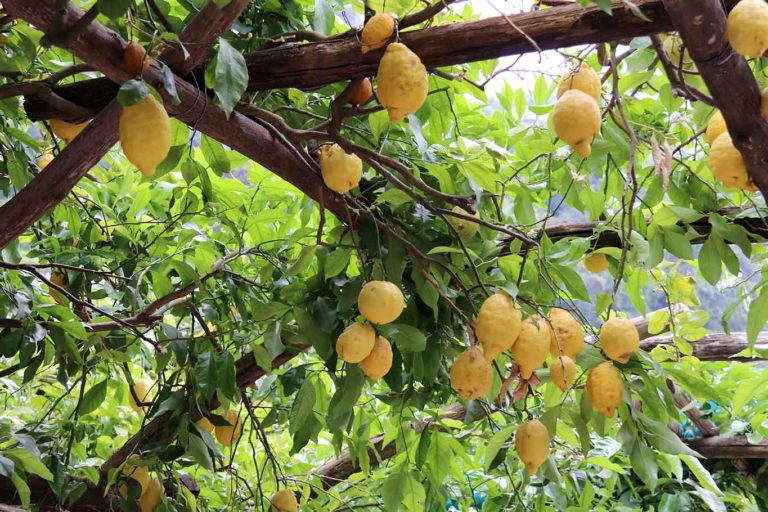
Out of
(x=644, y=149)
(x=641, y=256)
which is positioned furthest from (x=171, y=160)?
(x=644, y=149)

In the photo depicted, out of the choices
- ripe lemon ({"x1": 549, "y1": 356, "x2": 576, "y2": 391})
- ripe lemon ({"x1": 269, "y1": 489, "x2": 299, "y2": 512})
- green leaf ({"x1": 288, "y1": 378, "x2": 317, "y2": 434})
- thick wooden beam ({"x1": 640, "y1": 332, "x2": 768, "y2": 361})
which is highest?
thick wooden beam ({"x1": 640, "y1": 332, "x2": 768, "y2": 361})

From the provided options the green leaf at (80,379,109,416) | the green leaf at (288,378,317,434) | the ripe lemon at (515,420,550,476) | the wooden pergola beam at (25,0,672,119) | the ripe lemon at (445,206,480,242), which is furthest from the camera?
the green leaf at (80,379,109,416)

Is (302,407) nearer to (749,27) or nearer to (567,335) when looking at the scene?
(567,335)

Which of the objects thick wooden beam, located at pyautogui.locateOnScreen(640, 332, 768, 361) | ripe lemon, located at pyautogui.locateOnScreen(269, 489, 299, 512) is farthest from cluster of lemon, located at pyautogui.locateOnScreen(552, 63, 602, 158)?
thick wooden beam, located at pyautogui.locateOnScreen(640, 332, 768, 361)

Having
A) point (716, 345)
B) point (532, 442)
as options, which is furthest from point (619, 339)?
point (716, 345)

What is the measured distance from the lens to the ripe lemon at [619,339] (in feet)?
3.59

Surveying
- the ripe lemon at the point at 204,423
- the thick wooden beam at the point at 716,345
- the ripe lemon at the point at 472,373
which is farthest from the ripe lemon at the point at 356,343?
the thick wooden beam at the point at 716,345

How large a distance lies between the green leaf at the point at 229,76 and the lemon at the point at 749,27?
52cm

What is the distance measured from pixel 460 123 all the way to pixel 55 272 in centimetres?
98

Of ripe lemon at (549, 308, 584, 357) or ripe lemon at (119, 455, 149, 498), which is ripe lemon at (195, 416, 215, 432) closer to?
ripe lemon at (119, 455, 149, 498)

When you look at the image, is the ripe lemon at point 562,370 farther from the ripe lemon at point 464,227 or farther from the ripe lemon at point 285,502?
the ripe lemon at point 285,502

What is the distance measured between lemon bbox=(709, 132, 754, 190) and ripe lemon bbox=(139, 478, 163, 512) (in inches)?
45.7

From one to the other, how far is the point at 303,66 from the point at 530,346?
0.47m

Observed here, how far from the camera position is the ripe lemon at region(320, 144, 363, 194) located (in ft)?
3.71
